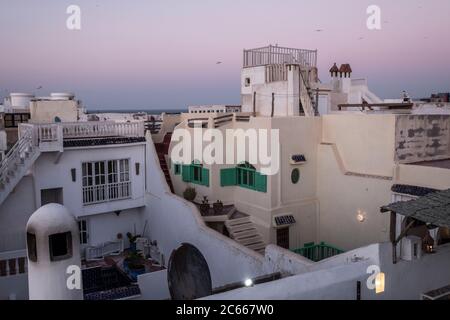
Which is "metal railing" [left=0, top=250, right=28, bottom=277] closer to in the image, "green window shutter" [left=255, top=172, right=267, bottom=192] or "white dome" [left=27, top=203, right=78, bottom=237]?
"white dome" [left=27, top=203, right=78, bottom=237]

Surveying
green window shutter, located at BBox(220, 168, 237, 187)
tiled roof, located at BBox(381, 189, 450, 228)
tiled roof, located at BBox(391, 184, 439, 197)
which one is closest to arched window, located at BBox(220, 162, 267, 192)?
green window shutter, located at BBox(220, 168, 237, 187)

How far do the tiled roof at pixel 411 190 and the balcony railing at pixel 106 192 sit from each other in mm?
10590

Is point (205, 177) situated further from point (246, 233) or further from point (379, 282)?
point (379, 282)

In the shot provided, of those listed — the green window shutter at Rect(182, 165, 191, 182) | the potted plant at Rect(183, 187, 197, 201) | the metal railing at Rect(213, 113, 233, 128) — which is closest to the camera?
the metal railing at Rect(213, 113, 233, 128)

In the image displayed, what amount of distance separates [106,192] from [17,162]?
148 inches

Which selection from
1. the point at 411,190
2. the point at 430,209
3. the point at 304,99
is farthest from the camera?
the point at 304,99

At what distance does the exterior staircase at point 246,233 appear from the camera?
1595 centimetres

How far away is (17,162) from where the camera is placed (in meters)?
15.1

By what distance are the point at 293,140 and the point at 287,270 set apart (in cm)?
636

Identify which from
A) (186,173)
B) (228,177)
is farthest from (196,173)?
(228,177)

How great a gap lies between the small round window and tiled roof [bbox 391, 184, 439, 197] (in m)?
3.74

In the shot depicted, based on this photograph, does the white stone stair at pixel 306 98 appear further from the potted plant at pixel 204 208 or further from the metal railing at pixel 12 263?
the metal railing at pixel 12 263

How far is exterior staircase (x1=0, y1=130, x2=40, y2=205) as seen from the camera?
14875 millimetres
